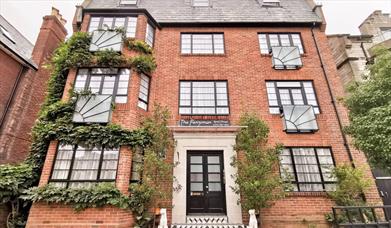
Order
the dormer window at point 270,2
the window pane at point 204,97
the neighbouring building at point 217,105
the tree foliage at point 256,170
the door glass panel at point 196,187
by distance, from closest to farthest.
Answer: the tree foliage at point 256,170
the neighbouring building at point 217,105
the door glass panel at point 196,187
the window pane at point 204,97
the dormer window at point 270,2

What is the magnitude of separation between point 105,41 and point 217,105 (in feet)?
18.8

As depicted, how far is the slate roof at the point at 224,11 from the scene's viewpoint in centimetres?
1157

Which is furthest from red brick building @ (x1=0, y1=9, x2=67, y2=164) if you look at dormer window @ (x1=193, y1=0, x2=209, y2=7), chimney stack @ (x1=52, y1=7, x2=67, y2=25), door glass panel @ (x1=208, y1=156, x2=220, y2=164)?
dormer window @ (x1=193, y1=0, x2=209, y2=7)

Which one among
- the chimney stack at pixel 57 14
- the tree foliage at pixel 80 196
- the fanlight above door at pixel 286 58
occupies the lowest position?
the tree foliage at pixel 80 196

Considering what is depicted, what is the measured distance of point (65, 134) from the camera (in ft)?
24.1

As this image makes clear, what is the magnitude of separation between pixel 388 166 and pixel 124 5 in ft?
48.5

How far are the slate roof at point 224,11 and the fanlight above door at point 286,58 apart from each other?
6.98 feet

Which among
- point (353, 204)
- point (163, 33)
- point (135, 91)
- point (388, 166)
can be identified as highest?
point (163, 33)

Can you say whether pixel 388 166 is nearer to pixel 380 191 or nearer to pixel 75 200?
pixel 380 191

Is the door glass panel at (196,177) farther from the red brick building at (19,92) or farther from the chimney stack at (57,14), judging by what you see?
the chimney stack at (57,14)

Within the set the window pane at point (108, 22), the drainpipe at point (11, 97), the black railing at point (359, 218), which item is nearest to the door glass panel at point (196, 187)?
the black railing at point (359, 218)

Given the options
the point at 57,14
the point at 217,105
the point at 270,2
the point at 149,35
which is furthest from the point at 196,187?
the point at 57,14

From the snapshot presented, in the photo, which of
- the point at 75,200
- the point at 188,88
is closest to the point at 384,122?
the point at 188,88

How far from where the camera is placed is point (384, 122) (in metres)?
6.00
